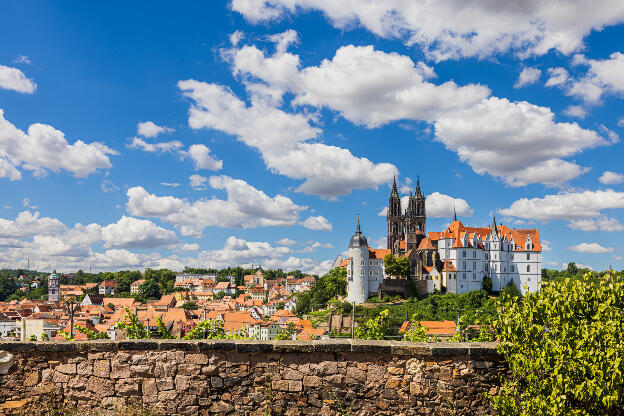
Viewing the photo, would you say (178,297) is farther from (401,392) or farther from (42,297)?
(401,392)

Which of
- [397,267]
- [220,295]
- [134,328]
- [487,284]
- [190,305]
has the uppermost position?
[134,328]

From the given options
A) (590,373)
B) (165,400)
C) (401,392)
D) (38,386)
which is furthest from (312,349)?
(38,386)

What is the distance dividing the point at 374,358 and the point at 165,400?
279 centimetres

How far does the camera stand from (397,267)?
8062 cm

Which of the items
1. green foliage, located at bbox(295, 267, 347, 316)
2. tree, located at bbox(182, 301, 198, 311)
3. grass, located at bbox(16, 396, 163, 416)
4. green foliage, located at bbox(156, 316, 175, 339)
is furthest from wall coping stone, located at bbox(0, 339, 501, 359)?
tree, located at bbox(182, 301, 198, 311)

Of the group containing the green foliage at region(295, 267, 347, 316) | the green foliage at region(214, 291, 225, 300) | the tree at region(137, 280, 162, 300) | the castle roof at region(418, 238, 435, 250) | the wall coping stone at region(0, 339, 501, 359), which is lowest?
the green foliage at region(214, 291, 225, 300)

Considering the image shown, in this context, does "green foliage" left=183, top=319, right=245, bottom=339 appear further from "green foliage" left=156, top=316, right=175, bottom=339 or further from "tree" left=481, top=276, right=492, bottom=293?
"tree" left=481, top=276, right=492, bottom=293

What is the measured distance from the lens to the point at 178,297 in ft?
452

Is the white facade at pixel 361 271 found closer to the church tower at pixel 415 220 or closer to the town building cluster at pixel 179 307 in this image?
the church tower at pixel 415 220

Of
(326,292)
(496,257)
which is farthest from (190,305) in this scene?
(496,257)

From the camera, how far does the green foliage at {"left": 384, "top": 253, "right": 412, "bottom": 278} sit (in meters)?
80.4

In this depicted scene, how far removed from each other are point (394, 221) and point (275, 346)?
305 feet

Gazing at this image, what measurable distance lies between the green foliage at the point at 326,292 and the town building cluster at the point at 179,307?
382 centimetres

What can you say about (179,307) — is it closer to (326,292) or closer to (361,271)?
(326,292)
